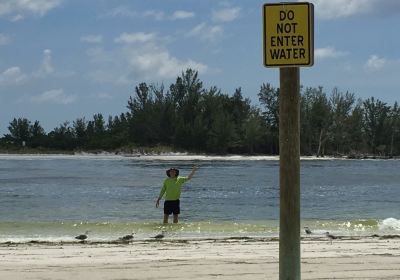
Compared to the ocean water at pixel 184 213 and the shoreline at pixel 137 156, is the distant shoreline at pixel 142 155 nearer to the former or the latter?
the shoreline at pixel 137 156

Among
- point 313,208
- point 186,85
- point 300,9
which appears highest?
point 186,85

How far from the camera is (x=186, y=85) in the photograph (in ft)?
379

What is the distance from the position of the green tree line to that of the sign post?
104980 millimetres

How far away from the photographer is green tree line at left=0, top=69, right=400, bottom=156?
11206 centimetres

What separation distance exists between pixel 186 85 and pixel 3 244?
339ft

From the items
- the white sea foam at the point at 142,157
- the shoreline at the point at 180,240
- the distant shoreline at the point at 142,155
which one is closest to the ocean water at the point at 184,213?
the shoreline at the point at 180,240

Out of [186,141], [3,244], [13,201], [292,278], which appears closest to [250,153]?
[186,141]

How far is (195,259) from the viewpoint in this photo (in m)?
9.88

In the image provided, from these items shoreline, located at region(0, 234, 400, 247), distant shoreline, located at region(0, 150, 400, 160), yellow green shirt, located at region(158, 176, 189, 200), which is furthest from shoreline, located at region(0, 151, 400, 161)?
shoreline, located at region(0, 234, 400, 247)

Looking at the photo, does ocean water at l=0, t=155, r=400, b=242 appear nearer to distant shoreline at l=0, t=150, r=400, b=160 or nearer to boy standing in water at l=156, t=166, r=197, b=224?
boy standing in water at l=156, t=166, r=197, b=224

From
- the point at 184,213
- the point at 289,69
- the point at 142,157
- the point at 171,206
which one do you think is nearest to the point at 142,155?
the point at 142,157

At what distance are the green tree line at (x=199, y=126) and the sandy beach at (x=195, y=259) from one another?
97.4m

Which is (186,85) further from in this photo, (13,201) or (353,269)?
(353,269)

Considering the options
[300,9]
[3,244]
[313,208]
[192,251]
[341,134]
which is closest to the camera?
[300,9]
